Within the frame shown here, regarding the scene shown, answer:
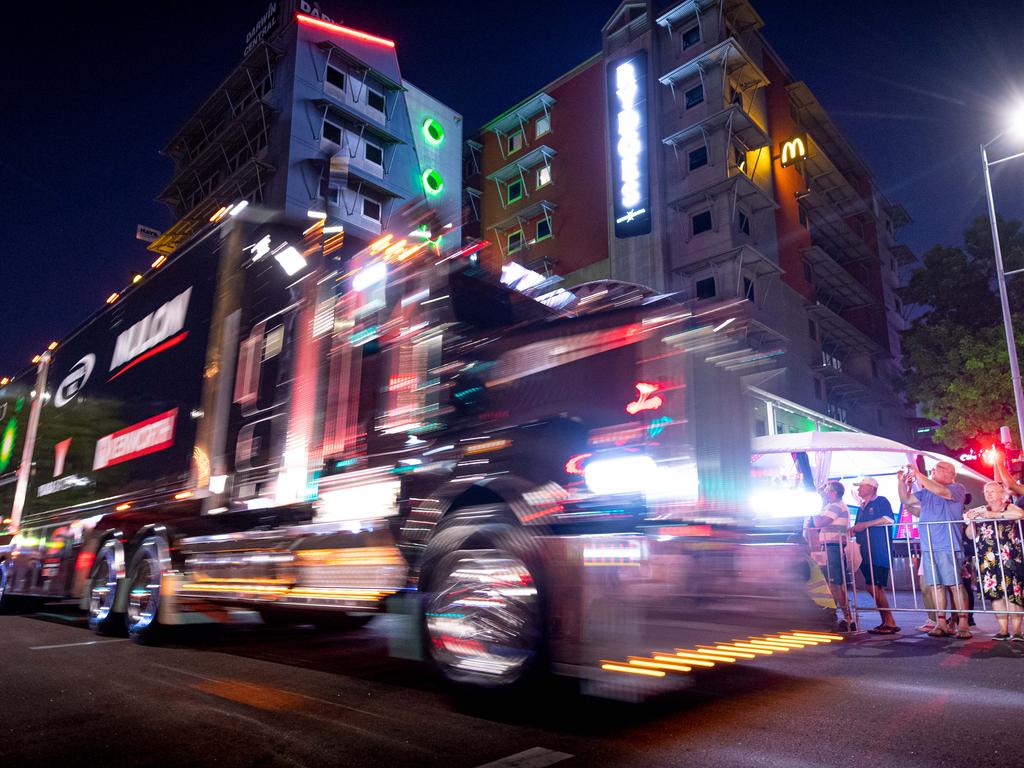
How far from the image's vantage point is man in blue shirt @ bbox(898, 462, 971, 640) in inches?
282

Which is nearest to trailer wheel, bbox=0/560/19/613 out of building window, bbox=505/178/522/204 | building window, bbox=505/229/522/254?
building window, bbox=505/229/522/254

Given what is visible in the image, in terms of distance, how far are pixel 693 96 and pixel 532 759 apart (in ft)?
94.7

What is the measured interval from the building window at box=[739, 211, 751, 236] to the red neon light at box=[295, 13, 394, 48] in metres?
21.5

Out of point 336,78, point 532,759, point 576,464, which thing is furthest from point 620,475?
point 336,78

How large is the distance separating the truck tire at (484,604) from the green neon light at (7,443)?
29.7 feet

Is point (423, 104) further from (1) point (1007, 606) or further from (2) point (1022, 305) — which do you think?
(1) point (1007, 606)

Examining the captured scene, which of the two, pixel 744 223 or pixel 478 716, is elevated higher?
pixel 744 223

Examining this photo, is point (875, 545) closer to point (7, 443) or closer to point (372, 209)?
point (7, 443)

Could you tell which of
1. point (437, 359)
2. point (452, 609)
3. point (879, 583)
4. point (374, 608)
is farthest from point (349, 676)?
point (879, 583)

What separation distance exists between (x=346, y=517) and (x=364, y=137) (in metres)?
32.9

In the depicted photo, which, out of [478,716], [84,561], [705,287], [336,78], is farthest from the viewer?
[336,78]

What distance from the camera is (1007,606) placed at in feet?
22.3

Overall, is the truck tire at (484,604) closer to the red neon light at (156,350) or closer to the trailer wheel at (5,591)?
the red neon light at (156,350)

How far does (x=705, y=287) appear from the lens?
87.6 feet
